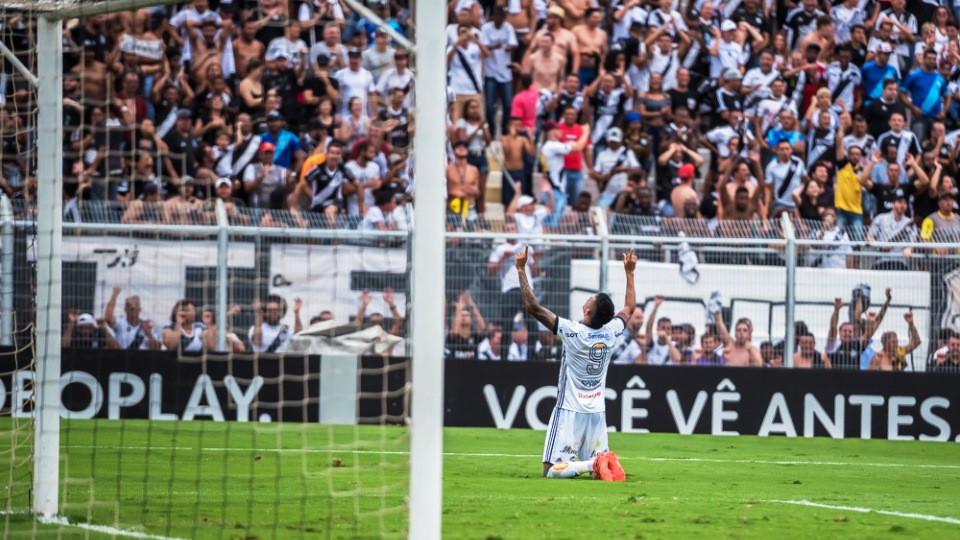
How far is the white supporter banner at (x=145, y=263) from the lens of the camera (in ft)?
52.2

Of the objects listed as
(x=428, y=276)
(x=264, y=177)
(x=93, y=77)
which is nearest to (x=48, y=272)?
(x=428, y=276)

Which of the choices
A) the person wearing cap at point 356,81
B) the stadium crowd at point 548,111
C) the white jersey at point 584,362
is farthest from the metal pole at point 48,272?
the person wearing cap at point 356,81

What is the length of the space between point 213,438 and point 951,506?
318 inches

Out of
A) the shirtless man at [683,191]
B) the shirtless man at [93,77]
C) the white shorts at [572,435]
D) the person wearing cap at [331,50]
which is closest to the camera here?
the white shorts at [572,435]

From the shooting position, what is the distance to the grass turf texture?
8508 mm

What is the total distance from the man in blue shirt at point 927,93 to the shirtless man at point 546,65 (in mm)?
5401

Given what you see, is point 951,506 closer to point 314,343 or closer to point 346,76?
point 314,343

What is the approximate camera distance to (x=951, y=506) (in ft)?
33.7

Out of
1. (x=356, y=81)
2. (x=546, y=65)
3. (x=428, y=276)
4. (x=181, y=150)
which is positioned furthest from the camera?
(x=546, y=65)

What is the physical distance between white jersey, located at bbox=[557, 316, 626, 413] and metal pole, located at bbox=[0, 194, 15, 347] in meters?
7.17

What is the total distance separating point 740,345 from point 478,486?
22.2 feet

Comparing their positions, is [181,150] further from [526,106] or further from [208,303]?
[526,106]

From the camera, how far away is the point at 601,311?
38.1ft

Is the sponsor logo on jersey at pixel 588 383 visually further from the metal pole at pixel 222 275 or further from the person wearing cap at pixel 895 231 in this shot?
the person wearing cap at pixel 895 231
